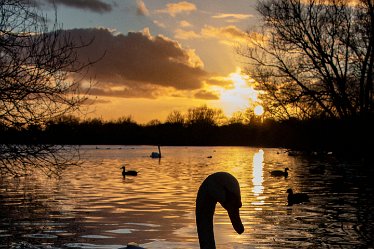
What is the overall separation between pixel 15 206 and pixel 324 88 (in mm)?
14663

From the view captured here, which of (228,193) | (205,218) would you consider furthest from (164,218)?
Answer: (228,193)

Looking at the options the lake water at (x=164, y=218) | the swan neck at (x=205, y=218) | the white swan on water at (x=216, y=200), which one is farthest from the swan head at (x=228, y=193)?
the lake water at (x=164, y=218)

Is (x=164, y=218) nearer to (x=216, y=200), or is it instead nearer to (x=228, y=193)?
(x=216, y=200)

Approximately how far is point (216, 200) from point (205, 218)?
1.02 ft

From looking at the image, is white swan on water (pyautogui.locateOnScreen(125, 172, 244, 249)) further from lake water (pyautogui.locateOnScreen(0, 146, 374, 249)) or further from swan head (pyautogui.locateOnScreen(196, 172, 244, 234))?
Answer: lake water (pyautogui.locateOnScreen(0, 146, 374, 249))

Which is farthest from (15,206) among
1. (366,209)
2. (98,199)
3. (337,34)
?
(337,34)

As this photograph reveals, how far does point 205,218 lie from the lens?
562 centimetres

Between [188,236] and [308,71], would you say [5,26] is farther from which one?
[308,71]

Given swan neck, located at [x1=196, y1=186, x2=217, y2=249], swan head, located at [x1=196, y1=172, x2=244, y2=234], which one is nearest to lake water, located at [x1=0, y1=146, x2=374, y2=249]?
swan neck, located at [x1=196, y1=186, x2=217, y2=249]

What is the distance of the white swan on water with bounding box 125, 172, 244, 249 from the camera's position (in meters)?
5.10

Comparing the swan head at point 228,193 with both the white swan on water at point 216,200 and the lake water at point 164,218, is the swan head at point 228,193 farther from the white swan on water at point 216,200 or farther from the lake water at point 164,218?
the lake water at point 164,218

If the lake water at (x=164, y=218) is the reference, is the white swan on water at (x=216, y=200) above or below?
above

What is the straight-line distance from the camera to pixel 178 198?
1011 inches

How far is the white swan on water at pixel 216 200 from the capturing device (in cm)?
510
